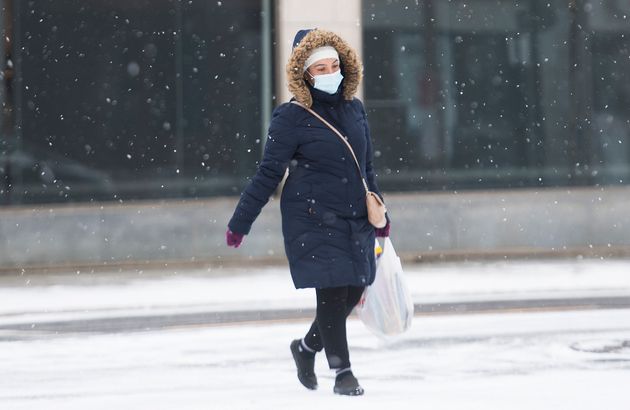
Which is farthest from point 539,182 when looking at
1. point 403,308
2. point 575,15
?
point 403,308

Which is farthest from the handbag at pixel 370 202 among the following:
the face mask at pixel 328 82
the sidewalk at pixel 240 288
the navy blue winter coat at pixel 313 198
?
the sidewalk at pixel 240 288

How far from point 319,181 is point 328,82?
49cm

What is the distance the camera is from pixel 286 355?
845 centimetres

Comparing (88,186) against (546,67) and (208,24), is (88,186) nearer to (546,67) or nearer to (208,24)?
(208,24)

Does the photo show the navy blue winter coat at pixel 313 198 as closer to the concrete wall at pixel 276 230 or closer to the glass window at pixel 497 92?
the concrete wall at pixel 276 230

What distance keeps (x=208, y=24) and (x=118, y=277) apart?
2960 mm

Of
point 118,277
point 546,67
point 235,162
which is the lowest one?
point 118,277

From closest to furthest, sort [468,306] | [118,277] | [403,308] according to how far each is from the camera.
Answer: [403,308], [468,306], [118,277]

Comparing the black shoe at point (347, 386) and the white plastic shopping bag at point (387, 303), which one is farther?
the white plastic shopping bag at point (387, 303)

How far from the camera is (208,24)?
48.0ft

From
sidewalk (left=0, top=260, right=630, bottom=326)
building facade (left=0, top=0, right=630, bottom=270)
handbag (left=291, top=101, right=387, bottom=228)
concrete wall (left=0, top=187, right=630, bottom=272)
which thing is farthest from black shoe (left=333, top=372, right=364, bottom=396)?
building facade (left=0, top=0, right=630, bottom=270)

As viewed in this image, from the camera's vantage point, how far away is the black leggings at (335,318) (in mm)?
6707

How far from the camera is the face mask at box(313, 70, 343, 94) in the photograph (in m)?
6.60

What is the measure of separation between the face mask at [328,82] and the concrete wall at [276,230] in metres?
7.87
